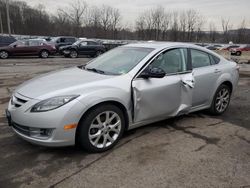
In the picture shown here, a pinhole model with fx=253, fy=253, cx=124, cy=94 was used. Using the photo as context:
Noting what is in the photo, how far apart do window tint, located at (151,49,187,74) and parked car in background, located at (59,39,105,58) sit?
17446 mm

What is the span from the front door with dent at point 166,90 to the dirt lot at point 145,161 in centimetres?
41

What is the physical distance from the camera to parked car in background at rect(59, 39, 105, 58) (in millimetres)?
20828

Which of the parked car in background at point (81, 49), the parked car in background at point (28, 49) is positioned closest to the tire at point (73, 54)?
the parked car in background at point (81, 49)

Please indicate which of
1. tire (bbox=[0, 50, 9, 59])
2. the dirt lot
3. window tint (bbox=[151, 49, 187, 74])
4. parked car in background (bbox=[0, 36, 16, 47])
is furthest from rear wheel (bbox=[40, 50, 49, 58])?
window tint (bbox=[151, 49, 187, 74])

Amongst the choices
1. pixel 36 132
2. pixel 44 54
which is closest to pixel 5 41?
pixel 44 54

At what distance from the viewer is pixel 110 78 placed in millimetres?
3643

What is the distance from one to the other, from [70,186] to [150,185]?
88cm

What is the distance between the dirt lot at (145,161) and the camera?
9.45 ft

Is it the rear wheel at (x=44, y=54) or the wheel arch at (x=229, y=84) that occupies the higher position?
the wheel arch at (x=229, y=84)

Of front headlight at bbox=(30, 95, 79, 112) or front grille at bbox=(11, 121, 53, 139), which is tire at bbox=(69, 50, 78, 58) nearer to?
front grille at bbox=(11, 121, 53, 139)

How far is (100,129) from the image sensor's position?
3477 mm

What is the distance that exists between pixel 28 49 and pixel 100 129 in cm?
1721

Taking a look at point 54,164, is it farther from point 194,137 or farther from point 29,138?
point 194,137

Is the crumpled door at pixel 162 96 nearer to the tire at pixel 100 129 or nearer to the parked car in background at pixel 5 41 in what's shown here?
the tire at pixel 100 129
